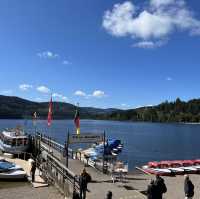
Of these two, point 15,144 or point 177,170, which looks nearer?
point 177,170

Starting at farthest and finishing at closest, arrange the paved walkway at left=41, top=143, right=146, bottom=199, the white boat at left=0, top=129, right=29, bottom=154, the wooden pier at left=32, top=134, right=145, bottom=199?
the white boat at left=0, top=129, right=29, bottom=154
the wooden pier at left=32, top=134, right=145, bottom=199
the paved walkway at left=41, top=143, right=146, bottom=199

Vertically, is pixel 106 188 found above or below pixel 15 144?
below

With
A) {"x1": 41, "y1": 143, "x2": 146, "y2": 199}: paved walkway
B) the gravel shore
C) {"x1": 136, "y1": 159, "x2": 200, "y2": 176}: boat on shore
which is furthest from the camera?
{"x1": 136, "y1": 159, "x2": 200, "y2": 176}: boat on shore

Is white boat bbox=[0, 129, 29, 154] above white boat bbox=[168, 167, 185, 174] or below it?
above

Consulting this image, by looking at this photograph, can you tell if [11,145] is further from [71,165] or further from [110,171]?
[110,171]

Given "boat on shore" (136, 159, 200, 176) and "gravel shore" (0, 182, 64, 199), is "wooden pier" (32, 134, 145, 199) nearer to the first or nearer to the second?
"gravel shore" (0, 182, 64, 199)

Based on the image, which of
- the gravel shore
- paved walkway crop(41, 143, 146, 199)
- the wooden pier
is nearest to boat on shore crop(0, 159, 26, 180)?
the gravel shore

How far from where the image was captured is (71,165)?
2805cm

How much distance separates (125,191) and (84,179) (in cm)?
330

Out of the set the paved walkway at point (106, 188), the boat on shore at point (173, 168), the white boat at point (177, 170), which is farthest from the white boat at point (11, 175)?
the white boat at point (177, 170)

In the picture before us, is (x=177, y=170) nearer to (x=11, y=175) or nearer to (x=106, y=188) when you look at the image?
(x=106, y=188)

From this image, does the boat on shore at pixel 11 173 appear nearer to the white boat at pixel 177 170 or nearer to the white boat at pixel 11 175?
the white boat at pixel 11 175

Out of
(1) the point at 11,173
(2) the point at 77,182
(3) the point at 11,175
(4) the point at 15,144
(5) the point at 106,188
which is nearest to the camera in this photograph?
(2) the point at 77,182

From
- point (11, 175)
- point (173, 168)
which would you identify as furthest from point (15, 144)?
point (173, 168)
